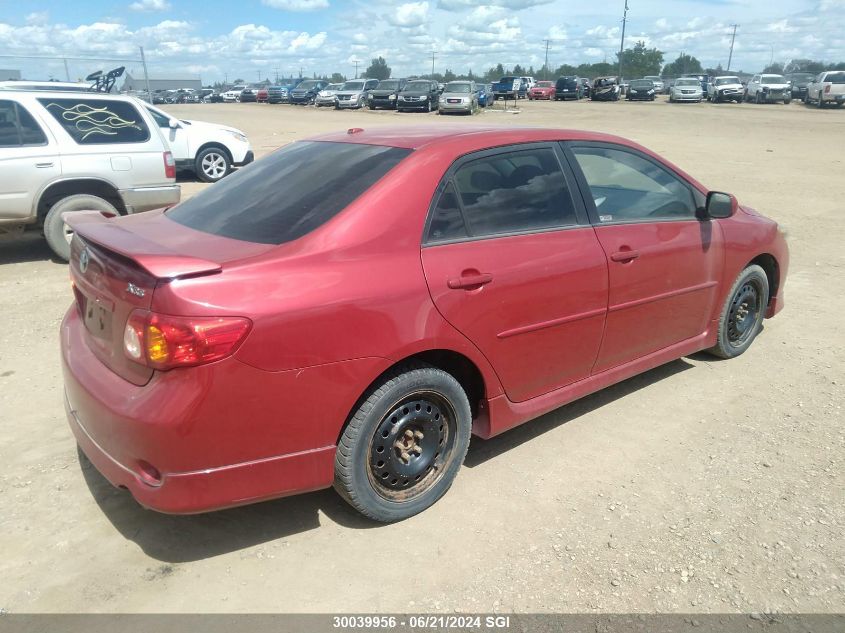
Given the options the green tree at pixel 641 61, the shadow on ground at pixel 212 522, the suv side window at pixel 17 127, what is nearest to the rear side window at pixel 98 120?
the suv side window at pixel 17 127

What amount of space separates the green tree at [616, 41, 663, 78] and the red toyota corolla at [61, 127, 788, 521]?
96.2 metres

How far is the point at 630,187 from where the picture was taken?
4355 mm

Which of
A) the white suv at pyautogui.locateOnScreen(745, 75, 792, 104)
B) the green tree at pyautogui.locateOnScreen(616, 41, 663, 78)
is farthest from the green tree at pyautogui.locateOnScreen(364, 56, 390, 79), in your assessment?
the white suv at pyautogui.locateOnScreen(745, 75, 792, 104)

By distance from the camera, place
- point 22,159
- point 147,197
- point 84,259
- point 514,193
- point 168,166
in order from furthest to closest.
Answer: point 168,166 → point 147,197 → point 22,159 → point 514,193 → point 84,259

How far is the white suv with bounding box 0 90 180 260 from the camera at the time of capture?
7.23 meters

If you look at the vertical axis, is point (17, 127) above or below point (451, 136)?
below

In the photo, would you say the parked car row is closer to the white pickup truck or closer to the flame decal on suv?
the flame decal on suv

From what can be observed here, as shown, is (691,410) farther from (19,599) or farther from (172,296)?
(19,599)

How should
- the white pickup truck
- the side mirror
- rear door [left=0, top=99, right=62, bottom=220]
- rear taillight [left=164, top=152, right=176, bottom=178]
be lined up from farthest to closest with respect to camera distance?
the white pickup truck < rear taillight [left=164, top=152, right=176, bottom=178] < rear door [left=0, top=99, right=62, bottom=220] < the side mirror

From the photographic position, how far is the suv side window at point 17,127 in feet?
23.7

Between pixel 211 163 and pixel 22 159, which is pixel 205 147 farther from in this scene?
pixel 22 159

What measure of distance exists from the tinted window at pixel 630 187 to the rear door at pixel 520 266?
0.28m

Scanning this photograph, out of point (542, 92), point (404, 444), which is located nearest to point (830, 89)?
point (542, 92)

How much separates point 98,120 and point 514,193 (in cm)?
615
